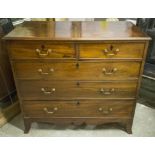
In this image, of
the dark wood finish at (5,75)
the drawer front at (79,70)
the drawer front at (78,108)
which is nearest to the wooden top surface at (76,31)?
the drawer front at (79,70)

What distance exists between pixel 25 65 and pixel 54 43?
11.6 inches

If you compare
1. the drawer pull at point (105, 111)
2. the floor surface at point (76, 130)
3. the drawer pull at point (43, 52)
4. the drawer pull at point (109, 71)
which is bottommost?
the floor surface at point (76, 130)

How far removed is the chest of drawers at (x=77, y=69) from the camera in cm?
131

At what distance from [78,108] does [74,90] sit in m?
0.19

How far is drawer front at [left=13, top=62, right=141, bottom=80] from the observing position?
1.39 meters

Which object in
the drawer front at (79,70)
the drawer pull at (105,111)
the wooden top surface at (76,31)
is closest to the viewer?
the wooden top surface at (76,31)

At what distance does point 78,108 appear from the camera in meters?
1.62

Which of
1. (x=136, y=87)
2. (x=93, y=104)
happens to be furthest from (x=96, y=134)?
(x=136, y=87)

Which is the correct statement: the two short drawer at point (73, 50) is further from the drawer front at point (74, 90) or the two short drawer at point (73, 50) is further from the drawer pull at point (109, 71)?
the drawer front at point (74, 90)

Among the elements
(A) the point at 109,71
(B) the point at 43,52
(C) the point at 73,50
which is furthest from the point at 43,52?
(A) the point at 109,71

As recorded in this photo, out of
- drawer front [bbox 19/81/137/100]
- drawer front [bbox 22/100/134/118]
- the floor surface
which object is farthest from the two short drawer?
the floor surface

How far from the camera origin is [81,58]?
136 cm

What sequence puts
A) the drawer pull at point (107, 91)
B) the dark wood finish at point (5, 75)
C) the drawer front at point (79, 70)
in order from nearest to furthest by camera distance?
1. the drawer front at point (79, 70)
2. the drawer pull at point (107, 91)
3. the dark wood finish at point (5, 75)

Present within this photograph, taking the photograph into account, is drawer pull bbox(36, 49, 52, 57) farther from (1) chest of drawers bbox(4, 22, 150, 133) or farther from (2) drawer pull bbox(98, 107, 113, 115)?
(2) drawer pull bbox(98, 107, 113, 115)
